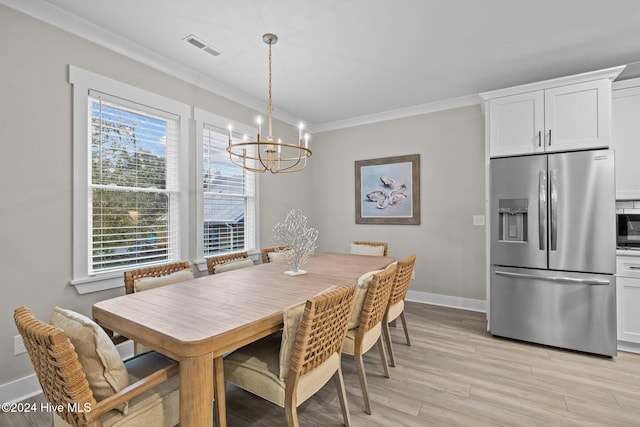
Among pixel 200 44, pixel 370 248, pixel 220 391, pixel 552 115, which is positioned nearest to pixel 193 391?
pixel 220 391

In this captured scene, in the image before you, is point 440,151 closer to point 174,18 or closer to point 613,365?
point 613,365

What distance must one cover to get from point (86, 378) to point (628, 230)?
4493mm

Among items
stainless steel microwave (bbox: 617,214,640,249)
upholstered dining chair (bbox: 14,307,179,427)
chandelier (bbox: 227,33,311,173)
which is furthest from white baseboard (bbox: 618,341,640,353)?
upholstered dining chair (bbox: 14,307,179,427)

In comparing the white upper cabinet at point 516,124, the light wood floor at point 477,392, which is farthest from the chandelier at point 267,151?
the white upper cabinet at point 516,124

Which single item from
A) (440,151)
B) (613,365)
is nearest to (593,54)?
(440,151)

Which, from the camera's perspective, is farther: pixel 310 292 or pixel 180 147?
pixel 180 147

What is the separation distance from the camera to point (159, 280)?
222 centimetres

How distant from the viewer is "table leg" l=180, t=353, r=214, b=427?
1250mm

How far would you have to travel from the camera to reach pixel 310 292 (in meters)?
2.04

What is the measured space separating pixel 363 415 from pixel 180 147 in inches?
115

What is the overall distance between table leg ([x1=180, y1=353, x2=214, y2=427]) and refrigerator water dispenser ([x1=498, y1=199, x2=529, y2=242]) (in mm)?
3056

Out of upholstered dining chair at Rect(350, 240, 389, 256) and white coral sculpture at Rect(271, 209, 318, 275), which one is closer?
white coral sculpture at Rect(271, 209, 318, 275)

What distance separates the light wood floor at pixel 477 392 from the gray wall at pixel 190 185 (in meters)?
0.93

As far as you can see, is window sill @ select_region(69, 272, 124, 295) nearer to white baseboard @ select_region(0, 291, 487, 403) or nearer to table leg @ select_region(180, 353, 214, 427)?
white baseboard @ select_region(0, 291, 487, 403)
